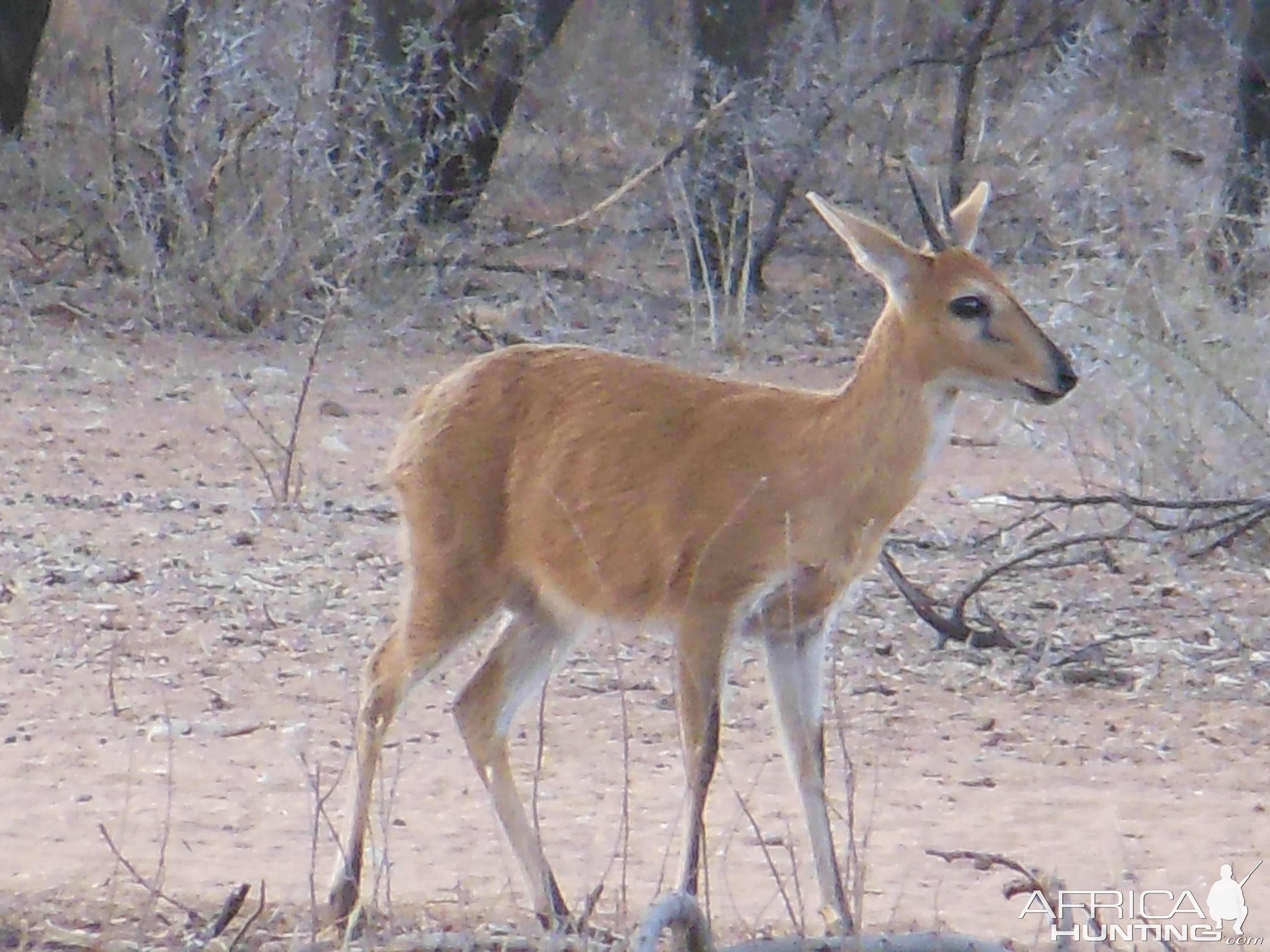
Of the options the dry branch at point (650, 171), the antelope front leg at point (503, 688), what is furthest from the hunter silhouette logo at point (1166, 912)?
the dry branch at point (650, 171)

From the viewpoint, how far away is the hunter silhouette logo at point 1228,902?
519 cm

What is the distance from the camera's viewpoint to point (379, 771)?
620cm

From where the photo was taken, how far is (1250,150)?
1276 cm

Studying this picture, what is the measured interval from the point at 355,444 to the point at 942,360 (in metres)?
5.93

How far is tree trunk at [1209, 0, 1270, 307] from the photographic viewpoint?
11.1 metres

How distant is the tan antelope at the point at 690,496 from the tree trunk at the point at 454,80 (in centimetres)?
824

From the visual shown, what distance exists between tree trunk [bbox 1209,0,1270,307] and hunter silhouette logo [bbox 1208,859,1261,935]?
216 inches

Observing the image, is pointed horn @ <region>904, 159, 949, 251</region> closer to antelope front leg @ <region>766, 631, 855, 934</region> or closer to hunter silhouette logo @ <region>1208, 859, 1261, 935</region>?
antelope front leg @ <region>766, 631, 855, 934</region>

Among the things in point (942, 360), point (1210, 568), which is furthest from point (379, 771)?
point (1210, 568)

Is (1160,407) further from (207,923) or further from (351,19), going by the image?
(351,19)

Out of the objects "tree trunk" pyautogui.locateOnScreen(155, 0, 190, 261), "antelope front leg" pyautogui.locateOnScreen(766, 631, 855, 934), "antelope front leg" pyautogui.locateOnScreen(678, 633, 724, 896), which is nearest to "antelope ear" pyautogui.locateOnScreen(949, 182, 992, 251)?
"antelope front leg" pyautogui.locateOnScreen(766, 631, 855, 934)

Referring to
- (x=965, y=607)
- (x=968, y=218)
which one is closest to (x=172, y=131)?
(x=965, y=607)

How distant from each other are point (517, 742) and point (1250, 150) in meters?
7.23

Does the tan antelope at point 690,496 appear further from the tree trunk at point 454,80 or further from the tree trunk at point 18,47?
the tree trunk at point 18,47
